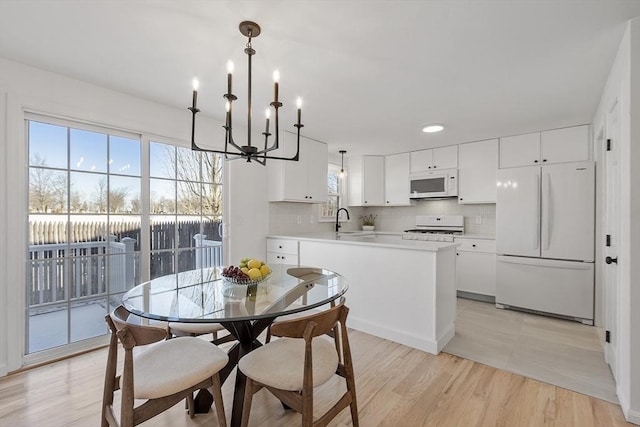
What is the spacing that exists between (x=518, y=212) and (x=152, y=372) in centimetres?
393

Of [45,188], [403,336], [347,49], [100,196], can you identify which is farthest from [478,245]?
[45,188]

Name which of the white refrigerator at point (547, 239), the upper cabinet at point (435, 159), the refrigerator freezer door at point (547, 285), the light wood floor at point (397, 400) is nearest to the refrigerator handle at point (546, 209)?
the white refrigerator at point (547, 239)

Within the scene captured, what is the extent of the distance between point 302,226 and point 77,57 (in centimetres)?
311

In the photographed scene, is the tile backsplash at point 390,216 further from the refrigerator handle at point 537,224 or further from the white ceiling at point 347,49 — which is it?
the white ceiling at point 347,49

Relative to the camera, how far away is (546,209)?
338cm

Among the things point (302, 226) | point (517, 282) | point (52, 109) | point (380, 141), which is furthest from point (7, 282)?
point (517, 282)

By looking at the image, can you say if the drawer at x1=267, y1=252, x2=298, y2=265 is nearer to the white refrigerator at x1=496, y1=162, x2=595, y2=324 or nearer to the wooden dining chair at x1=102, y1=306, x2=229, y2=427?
the wooden dining chair at x1=102, y1=306, x2=229, y2=427

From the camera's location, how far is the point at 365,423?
170 centimetres

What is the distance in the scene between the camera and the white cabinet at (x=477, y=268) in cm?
394

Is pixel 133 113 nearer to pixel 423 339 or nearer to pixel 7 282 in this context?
pixel 7 282

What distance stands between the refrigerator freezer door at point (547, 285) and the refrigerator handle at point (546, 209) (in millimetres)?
240

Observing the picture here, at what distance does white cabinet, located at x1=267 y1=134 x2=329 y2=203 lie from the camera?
383 cm

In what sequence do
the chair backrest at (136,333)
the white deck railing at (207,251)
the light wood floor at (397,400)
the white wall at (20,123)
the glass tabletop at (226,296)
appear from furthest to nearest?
the white deck railing at (207,251)
the white wall at (20,123)
the light wood floor at (397,400)
the glass tabletop at (226,296)
the chair backrest at (136,333)

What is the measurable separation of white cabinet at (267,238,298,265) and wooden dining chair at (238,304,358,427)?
2085mm
